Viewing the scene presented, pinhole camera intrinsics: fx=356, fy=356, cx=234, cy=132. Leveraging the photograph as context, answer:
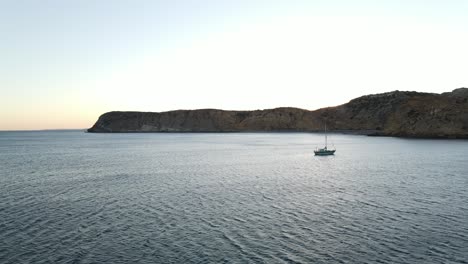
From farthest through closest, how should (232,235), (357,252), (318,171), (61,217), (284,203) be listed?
1. (318,171)
2. (284,203)
3. (61,217)
4. (232,235)
5. (357,252)

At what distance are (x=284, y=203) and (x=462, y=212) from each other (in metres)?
16.5

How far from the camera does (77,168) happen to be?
69.2 metres

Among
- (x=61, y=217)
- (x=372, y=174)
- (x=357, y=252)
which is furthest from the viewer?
(x=372, y=174)

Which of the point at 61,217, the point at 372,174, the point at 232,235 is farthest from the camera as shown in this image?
the point at 372,174

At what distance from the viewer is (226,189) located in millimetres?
46719

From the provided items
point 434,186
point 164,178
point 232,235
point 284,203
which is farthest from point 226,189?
point 434,186

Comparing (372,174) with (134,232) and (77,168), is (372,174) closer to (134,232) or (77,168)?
(134,232)

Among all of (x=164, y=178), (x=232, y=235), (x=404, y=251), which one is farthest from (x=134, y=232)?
(x=164, y=178)

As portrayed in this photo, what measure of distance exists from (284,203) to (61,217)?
2159cm

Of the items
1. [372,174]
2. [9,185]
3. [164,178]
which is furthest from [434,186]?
[9,185]

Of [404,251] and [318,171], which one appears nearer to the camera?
[404,251]

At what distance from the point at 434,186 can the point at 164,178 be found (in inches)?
1530

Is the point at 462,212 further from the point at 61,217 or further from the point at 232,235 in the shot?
the point at 61,217

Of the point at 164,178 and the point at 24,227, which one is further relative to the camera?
the point at 164,178
